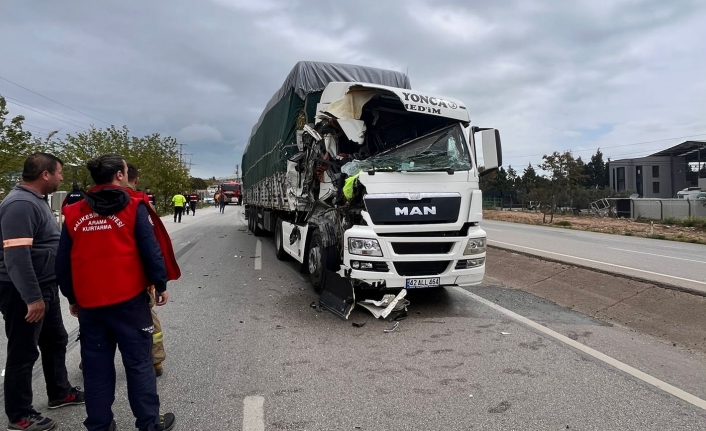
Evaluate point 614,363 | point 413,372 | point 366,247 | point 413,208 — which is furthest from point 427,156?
point 614,363

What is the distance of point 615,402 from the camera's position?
346cm

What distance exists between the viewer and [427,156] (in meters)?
6.09

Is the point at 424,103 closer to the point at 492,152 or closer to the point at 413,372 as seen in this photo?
the point at 492,152

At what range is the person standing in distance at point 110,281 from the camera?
268cm

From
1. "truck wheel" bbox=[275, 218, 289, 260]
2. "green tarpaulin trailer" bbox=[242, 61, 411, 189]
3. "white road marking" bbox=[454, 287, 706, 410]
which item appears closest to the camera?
"white road marking" bbox=[454, 287, 706, 410]

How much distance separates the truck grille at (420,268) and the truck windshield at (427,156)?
120 centimetres

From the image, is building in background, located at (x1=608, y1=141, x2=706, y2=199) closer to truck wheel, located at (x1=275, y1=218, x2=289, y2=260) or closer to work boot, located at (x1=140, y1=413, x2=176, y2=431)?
truck wheel, located at (x1=275, y1=218, x2=289, y2=260)

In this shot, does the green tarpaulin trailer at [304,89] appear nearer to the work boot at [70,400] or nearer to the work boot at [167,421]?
the work boot at [70,400]

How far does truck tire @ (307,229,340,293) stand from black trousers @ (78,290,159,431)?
3346mm

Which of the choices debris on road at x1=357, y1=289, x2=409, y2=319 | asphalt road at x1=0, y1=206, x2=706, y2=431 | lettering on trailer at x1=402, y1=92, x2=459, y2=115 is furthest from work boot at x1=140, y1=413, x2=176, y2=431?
lettering on trailer at x1=402, y1=92, x2=459, y2=115

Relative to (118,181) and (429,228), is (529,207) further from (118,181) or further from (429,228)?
(118,181)

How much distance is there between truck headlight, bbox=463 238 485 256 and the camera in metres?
5.77

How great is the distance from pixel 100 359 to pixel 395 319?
3.56 m

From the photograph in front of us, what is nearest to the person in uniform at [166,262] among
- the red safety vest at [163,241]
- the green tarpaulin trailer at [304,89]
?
the red safety vest at [163,241]
